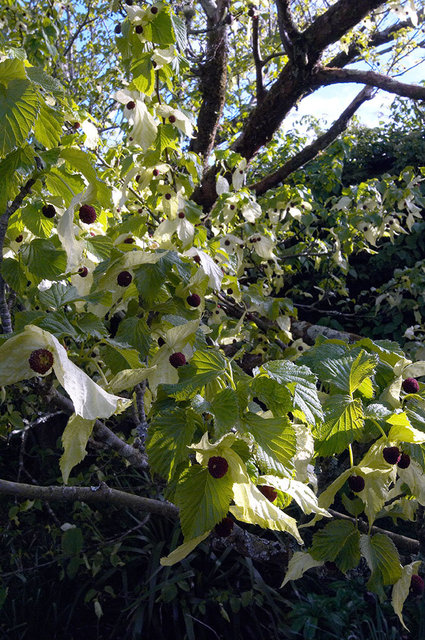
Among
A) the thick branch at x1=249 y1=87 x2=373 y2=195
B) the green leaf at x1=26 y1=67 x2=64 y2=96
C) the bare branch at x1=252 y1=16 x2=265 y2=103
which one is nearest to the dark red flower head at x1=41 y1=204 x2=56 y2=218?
the green leaf at x1=26 y1=67 x2=64 y2=96

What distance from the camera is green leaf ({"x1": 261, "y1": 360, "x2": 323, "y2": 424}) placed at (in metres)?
0.77

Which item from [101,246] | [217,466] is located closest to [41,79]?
[101,246]

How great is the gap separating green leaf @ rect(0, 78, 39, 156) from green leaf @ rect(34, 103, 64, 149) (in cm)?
Answer: 10

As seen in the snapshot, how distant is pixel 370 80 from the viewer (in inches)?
99.5

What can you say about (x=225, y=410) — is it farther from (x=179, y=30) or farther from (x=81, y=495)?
(x=179, y=30)

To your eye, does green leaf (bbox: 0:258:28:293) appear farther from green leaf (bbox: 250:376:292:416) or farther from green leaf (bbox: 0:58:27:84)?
green leaf (bbox: 250:376:292:416)

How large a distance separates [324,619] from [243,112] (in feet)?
13.5

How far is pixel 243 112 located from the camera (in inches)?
188

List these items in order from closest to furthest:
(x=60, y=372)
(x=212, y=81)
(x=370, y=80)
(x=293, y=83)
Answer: (x=60, y=372)
(x=370, y=80)
(x=293, y=83)
(x=212, y=81)

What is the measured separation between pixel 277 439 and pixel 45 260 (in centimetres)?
57

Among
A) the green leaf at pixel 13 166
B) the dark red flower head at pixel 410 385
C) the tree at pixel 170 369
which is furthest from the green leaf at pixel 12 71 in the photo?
the dark red flower head at pixel 410 385

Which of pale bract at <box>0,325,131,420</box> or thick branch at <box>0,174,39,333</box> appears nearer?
pale bract at <box>0,325,131,420</box>

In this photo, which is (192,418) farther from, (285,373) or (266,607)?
(266,607)

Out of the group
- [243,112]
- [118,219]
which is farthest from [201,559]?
[243,112]
